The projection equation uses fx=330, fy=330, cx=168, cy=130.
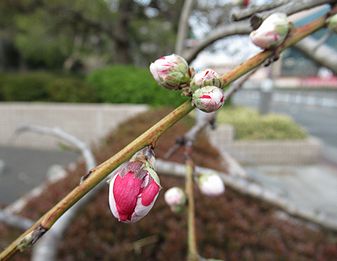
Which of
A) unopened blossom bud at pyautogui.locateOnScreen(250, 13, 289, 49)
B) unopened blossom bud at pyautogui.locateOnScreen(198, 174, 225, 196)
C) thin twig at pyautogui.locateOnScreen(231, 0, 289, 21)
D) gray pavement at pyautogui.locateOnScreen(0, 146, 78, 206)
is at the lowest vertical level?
gray pavement at pyautogui.locateOnScreen(0, 146, 78, 206)

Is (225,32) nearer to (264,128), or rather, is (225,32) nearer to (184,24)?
(184,24)

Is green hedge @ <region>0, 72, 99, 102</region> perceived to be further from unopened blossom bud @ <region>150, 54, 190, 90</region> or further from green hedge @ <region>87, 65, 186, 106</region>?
unopened blossom bud @ <region>150, 54, 190, 90</region>

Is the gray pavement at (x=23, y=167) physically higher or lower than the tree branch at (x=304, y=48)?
lower

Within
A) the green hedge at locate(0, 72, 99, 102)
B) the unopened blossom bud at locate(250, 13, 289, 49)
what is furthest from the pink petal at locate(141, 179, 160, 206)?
the green hedge at locate(0, 72, 99, 102)

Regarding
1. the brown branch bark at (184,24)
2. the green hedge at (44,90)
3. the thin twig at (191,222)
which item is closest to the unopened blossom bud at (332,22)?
the thin twig at (191,222)

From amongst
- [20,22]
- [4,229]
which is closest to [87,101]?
[20,22]

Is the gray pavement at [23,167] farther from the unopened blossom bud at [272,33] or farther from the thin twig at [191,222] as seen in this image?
the unopened blossom bud at [272,33]

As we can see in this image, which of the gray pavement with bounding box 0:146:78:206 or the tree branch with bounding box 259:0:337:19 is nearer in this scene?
the tree branch with bounding box 259:0:337:19
